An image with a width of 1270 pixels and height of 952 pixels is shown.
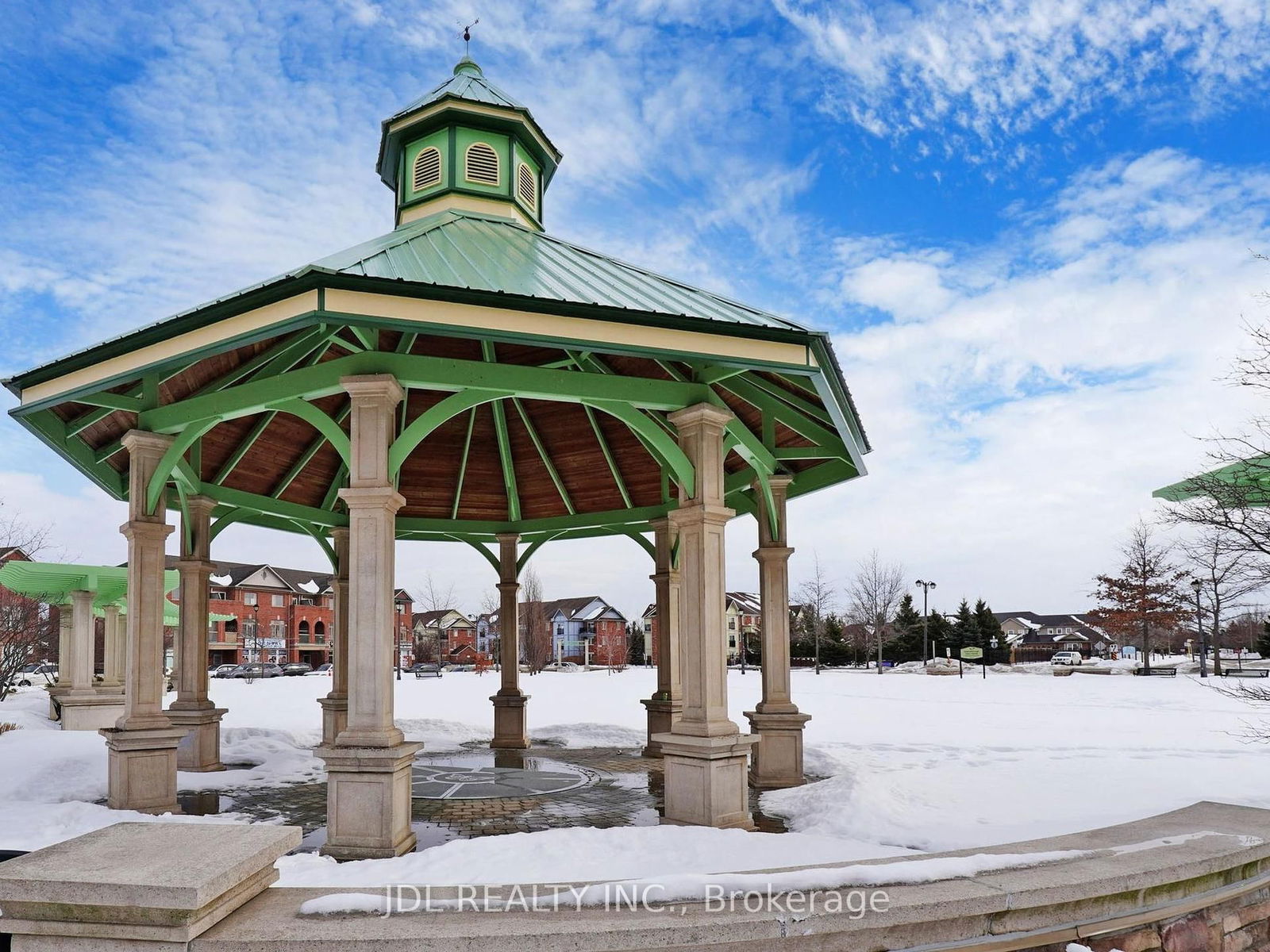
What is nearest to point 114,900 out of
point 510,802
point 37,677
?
point 510,802

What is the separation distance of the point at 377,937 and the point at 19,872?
5.41 feet

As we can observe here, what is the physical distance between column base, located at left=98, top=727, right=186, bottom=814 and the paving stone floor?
80 cm

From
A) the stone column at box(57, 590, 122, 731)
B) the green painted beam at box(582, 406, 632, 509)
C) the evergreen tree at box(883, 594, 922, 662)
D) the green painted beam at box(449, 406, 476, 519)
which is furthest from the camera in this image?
the evergreen tree at box(883, 594, 922, 662)

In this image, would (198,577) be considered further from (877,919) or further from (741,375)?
(877,919)

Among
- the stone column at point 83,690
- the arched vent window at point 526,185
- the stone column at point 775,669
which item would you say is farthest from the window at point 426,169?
the stone column at point 83,690

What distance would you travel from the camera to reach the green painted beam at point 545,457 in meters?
15.8

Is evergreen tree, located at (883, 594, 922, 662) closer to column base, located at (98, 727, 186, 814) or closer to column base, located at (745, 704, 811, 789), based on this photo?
column base, located at (745, 704, 811, 789)

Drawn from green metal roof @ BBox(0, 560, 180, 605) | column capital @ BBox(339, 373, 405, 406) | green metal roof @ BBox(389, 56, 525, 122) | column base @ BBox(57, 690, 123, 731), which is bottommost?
column base @ BBox(57, 690, 123, 731)

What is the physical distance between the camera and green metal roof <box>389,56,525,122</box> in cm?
1402

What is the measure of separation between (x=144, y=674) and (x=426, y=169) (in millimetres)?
8282

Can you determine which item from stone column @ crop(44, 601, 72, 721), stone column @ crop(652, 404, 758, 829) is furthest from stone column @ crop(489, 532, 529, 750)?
stone column @ crop(44, 601, 72, 721)

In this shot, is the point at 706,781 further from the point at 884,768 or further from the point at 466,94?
the point at 466,94

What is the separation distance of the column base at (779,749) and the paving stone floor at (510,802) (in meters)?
1.12

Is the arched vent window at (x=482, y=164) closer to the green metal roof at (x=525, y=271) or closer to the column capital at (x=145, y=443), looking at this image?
the green metal roof at (x=525, y=271)
